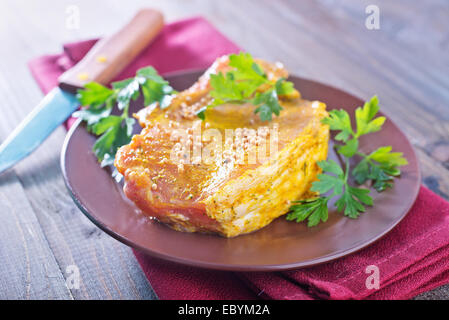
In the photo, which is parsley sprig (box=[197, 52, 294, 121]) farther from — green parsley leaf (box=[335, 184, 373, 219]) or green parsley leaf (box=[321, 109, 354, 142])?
green parsley leaf (box=[335, 184, 373, 219])

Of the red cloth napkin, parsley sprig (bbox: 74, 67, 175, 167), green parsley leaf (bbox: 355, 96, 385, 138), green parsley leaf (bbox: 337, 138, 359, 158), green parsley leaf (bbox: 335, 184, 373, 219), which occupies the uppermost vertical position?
parsley sprig (bbox: 74, 67, 175, 167)

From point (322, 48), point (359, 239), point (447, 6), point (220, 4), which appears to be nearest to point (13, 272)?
point (359, 239)

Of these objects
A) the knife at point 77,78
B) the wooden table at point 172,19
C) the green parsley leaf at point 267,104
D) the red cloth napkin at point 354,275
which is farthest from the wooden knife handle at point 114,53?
the red cloth napkin at point 354,275

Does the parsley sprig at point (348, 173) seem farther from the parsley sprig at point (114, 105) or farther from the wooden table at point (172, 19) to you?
the parsley sprig at point (114, 105)

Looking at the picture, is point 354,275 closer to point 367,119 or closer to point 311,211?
point 311,211

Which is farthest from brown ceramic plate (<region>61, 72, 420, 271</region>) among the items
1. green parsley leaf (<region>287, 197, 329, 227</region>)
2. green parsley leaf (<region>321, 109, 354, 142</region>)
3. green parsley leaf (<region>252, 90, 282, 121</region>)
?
green parsley leaf (<region>252, 90, 282, 121</region>)

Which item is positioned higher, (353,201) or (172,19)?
(172,19)

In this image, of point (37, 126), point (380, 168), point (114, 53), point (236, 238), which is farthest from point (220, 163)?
point (114, 53)
